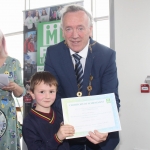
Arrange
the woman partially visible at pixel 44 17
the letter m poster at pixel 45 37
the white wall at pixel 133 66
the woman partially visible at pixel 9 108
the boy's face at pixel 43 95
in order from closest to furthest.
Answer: the boy's face at pixel 43 95 < the woman partially visible at pixel 9 108 < the white wall at pixel 133 66 < the letter m poster at pixel 45 37 < the woman partially visible at pixel 44 17

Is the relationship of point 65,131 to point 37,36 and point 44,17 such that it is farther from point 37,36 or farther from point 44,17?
point 44,17

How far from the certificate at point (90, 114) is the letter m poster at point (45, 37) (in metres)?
2.36

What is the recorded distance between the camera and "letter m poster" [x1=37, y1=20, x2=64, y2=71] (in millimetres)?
3736

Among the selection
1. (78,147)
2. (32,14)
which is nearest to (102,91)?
→ (78,147)

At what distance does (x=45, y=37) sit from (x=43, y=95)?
2.36 m

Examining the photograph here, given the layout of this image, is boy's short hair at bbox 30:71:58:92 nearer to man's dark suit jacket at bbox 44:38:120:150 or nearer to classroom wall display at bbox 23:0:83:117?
man's dark suit jacket at bbox 44:38:120:150

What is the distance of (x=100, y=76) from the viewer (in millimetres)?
1834

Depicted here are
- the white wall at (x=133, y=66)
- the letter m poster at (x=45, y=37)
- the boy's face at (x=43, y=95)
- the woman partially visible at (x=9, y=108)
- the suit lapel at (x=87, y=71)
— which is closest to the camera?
the boy's face at (x=43, y=95)

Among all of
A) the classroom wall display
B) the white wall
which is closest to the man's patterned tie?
the white wall

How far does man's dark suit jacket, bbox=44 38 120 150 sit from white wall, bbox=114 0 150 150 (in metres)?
1.65

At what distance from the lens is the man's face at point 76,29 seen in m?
1.80

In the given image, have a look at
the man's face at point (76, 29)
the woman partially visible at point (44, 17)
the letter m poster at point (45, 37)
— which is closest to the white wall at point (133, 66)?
the letter m poster at point (45, 37)

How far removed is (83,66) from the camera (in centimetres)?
188

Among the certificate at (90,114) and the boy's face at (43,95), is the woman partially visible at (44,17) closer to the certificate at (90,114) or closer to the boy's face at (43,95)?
the boy's face at (43,95)
